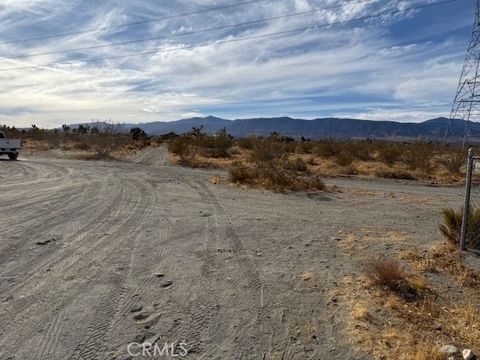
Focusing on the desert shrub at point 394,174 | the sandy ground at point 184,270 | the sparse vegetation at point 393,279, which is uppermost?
the sparse vegetation at point 393,279

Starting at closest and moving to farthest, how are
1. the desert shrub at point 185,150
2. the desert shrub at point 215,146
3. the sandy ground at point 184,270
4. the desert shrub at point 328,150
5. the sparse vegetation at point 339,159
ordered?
the sandy ground at point 184,270 → the sparse vegetation at point 339,159 → the desert shrub at point 328,150 → the desert shrub at point 185,150 → the desert shrub at point 215,146

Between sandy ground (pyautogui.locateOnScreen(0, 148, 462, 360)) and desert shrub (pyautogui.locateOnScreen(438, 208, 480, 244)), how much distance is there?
1.60 ft

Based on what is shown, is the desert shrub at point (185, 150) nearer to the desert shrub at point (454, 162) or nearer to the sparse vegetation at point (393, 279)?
the desert shrub at point (454, 162)

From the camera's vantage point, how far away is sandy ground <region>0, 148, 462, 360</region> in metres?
4.73

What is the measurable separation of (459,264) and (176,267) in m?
4.35

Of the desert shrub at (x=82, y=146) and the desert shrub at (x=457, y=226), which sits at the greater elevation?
the desert shrub at (x=457, y=226)

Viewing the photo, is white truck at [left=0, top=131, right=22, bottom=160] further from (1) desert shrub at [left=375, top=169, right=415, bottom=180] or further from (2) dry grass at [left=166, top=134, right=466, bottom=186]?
(1) desert shrub at [left=375, top=169, right=415, bottom=180]

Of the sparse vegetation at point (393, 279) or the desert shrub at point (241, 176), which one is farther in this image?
the desert shrub at point (241, 176)

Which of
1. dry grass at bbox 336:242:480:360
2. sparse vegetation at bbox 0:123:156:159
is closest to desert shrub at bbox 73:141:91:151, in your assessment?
sparse vegetation at bbox 0:123:156:159

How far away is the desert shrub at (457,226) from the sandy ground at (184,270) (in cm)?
49

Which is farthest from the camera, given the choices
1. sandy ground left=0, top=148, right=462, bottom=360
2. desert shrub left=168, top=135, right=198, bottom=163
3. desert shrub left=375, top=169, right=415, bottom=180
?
desert shrub left=168, top=135, right=198, bottom=163

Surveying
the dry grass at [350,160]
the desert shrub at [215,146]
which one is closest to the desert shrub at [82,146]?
the dry grass at [350,160]

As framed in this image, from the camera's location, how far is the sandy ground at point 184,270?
15.5ft

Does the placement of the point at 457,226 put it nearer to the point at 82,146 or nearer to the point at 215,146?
the point at 215,146
